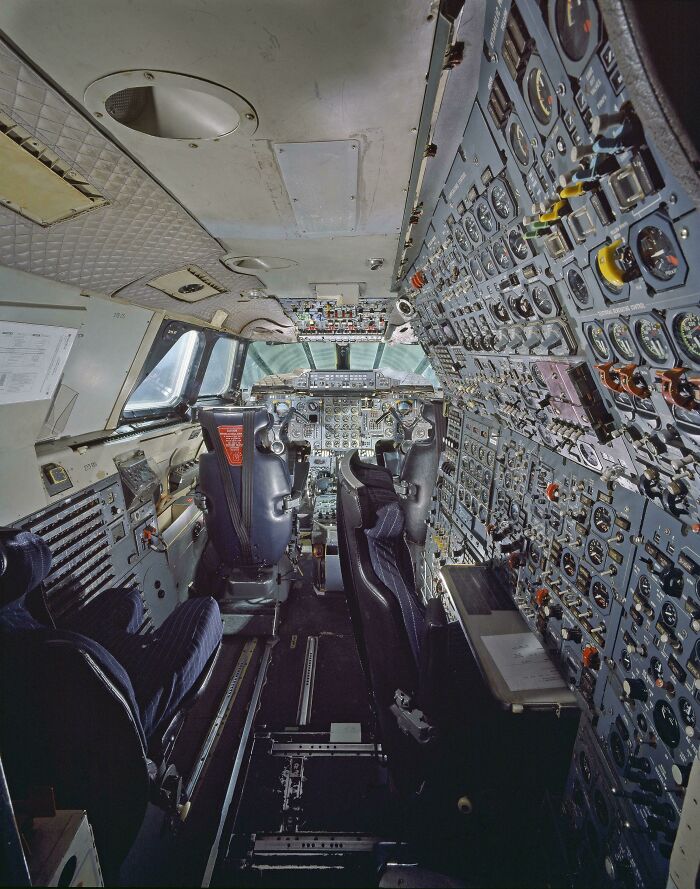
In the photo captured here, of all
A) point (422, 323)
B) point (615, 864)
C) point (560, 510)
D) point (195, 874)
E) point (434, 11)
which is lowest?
point (195, 874)

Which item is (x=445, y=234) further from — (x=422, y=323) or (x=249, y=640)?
(x=249, y=640)

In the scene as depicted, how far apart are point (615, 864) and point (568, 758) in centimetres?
41

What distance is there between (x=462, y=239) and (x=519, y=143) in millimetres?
803

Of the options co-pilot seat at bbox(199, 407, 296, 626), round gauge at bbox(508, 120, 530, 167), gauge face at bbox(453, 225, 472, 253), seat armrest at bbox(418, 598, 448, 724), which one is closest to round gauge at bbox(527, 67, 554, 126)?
round gauge at bbox(508, 120, 530, 167)

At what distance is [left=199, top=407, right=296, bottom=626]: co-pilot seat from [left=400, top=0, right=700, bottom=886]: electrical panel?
2039mm

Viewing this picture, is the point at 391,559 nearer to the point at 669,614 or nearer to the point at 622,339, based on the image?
the point at 669,614

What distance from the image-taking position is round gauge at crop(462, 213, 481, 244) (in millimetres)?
1816

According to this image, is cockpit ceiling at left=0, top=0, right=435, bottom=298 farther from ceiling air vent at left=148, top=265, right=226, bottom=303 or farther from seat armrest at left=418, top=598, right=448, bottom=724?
seat armrest at left=418, top=598, right=448, bottom=724

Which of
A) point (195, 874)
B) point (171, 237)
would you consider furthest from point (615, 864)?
point (171, 237)

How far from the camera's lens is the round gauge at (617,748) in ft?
4.92

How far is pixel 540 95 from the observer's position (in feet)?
3.48

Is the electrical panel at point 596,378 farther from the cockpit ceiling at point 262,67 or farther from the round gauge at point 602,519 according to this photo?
the cockpit ceiling at point 262,67

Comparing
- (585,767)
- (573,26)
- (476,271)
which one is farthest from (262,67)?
(585,767)

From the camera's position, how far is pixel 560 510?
2.06 meters
